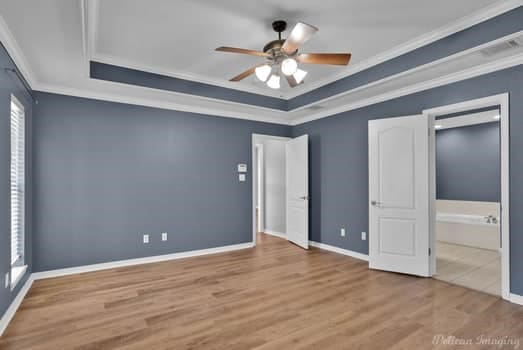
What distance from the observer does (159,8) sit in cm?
268

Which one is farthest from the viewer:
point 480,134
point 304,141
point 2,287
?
point 480,134

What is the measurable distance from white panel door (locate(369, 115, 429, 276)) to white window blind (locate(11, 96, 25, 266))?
4.47 m

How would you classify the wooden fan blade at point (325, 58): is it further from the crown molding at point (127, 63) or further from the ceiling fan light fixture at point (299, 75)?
the crown molding at point (127, 63)

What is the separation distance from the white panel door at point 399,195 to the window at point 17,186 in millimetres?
4440

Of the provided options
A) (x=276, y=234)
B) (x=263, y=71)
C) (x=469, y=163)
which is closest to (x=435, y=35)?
(x=263, y=71)

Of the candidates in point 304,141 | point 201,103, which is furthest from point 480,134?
point 201,103

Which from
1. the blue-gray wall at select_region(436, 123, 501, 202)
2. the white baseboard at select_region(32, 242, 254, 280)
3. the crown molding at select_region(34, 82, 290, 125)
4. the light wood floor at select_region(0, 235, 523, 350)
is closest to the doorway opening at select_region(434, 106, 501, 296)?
the blue-gray wall at select_region(436, 123, 501, 202)

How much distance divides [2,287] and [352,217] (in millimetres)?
4497

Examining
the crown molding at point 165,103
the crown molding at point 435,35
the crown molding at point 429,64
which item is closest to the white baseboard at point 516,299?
the crown molding at point 429,64

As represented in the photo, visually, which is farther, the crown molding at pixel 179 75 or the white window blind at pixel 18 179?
the crown molding at pixel 179 75

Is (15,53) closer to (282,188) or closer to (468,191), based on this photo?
(282,188)

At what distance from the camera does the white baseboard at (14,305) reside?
2.45 metres

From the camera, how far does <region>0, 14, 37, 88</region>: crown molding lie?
7.82 feet

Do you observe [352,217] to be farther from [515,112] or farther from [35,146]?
[35,146]
